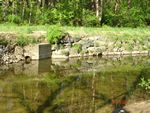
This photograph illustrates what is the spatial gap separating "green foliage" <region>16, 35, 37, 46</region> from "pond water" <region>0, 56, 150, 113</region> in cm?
169

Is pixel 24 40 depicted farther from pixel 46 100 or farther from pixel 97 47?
pixel 46 100

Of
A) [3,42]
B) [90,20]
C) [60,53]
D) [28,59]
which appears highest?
[90,20]

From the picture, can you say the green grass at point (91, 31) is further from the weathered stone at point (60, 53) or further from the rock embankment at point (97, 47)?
the weathered stone at point (60, 53)

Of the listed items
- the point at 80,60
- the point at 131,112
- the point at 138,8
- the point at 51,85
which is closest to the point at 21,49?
the point at 80,60

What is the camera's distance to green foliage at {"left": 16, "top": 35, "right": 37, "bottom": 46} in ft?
77.5

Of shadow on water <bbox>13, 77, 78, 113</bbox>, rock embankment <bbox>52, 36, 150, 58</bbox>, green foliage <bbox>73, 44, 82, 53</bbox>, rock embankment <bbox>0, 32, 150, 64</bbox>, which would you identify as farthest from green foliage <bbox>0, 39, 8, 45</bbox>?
shadow on water <bbox>13, 77, 78, 113</bbox>

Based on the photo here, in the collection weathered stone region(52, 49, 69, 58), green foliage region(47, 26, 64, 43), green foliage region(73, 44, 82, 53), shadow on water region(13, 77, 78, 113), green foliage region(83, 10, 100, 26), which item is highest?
green foliage region(83, 10, 100, 26)

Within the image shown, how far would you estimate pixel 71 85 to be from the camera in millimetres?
17328

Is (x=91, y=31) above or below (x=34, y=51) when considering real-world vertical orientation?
above

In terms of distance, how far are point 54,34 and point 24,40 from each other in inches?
96.5

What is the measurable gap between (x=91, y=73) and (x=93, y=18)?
1394cm

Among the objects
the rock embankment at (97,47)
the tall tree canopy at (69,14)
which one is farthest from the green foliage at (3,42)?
the tall tree canopy at (69,14)

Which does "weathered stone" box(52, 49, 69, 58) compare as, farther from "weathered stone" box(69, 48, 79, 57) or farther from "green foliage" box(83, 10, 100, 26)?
"green foliage" box(83, 10, 100, 26)

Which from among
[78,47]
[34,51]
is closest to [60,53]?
[78,47]
